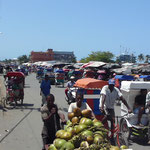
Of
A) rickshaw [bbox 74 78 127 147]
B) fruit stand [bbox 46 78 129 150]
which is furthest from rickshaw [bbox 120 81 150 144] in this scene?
fruit stand [bbox 46 78 129 150]

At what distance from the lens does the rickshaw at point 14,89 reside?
13976 millimetres

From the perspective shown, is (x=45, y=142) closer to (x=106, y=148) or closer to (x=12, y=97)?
(x=106, y=148)

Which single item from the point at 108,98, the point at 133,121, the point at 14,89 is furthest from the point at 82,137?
the point at 14,89

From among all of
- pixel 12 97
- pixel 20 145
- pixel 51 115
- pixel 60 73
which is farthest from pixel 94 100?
pixel 60 73

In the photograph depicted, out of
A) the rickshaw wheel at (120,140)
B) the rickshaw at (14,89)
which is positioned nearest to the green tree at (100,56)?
the rickshaw at (14,89)

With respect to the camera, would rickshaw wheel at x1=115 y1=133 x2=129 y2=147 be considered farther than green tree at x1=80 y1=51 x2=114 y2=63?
No

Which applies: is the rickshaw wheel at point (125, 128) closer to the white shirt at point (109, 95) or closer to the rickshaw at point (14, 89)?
the white shirt at point (109, 95)

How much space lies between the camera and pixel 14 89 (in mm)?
14344

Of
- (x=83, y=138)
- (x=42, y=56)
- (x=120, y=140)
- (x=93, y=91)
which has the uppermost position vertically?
(x=83, y=138)

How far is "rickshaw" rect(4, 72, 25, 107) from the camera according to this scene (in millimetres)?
13976

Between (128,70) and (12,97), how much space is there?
16817 mm

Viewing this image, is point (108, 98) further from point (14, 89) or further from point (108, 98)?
point (14, 89)

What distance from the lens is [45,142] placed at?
17.0 ft

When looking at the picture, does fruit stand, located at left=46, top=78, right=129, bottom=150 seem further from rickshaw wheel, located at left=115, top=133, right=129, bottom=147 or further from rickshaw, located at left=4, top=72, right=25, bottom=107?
rickshaw, located at left=4, top=72, right=25, bottom=107
